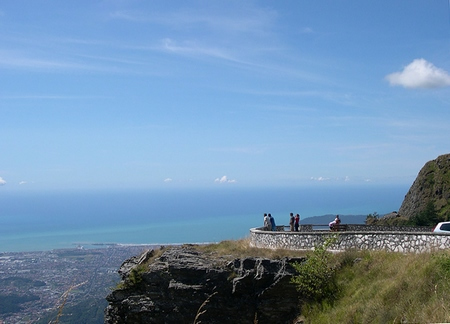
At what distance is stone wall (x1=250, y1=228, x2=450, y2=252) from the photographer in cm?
2009

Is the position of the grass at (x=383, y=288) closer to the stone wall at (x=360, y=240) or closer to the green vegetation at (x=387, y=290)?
the green vegetation at (x=387, y=290)

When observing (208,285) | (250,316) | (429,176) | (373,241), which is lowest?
(250,316)

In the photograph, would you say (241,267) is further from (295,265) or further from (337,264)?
(337,264)

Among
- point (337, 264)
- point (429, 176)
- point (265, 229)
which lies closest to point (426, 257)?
point (337, 264)

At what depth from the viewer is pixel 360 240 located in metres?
22.6

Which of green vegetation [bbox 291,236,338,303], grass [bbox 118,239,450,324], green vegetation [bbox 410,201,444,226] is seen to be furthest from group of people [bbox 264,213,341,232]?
green vegetation [bbox 410,201,444,226]

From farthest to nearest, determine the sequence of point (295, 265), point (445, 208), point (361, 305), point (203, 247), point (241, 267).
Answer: point (445, 208)
point (203, 247)
point (241, 267)
point (295, 265)
point (361, 305)

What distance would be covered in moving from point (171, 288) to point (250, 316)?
12.8ft

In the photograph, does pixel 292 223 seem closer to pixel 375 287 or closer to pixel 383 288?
pixel 375 287

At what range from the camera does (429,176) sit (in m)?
42.4

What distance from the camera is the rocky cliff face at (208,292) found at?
22.2 meters

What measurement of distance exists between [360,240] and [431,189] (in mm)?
21753

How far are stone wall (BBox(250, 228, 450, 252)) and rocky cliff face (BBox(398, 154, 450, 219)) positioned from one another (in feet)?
58.4

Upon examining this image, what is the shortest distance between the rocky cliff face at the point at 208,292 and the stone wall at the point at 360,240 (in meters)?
1.59
